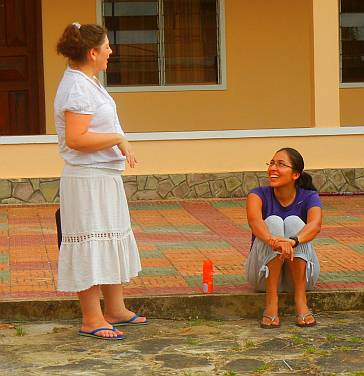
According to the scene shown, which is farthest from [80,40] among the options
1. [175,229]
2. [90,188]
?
[175,229]

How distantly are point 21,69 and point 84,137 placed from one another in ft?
29.2

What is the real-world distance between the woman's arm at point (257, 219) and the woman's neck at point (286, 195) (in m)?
0.13

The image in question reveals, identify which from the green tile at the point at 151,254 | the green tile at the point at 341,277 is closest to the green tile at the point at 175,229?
the green tile at the point at 151,254

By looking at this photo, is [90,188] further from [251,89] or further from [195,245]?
[251,89]

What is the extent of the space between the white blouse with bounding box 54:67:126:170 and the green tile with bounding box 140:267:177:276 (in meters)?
1.69

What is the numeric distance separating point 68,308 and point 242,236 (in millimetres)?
3231

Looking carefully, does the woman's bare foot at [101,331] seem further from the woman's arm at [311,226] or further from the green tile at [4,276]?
the green tile at [4,276]

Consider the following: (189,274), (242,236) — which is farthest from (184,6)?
(189,274)

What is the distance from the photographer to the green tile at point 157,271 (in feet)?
27.8

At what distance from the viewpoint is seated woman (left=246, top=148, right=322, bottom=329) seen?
7.27 m

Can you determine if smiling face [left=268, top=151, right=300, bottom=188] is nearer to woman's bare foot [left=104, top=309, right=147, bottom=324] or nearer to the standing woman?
the standing woman

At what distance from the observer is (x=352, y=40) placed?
15.9 metres

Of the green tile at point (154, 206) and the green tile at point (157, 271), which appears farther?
the green tile at point (154, 206)

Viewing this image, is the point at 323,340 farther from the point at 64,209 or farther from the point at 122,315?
the point at 64,209
